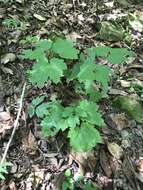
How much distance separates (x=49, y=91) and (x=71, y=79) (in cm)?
36

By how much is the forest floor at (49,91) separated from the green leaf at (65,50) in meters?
0.60

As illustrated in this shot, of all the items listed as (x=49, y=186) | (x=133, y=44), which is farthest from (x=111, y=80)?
(x=49, y=186)

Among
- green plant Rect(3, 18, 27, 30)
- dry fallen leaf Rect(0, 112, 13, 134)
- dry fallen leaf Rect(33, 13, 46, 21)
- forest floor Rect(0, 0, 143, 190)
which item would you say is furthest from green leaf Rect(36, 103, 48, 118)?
dry fallen leaf Rect(33, 13, 46, 21)

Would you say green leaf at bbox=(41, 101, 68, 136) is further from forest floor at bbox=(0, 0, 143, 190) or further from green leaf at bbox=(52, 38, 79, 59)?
→ green leaf at bbox=(52, 38, 79, 59)

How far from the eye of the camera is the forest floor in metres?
3.14

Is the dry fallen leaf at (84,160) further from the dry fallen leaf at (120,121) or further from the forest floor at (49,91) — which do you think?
the dry fallen leaf at (120,121)

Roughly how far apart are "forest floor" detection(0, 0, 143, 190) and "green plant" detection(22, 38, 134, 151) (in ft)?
0.68

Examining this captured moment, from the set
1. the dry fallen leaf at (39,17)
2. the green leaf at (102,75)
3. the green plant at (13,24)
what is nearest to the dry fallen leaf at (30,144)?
the green leaf at (102,75)

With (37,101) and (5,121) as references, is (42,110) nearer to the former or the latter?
(37,101)

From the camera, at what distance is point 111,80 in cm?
395

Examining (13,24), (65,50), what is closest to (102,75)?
(65,50)

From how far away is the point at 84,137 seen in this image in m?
2.97

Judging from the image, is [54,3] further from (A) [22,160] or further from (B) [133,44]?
(A) [22,160]

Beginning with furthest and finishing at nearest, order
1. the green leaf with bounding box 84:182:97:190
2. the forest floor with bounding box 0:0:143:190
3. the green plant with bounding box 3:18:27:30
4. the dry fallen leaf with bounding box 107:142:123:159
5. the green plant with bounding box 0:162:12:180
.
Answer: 1. the green plant with bounding box 3:18:27:30
2. the dry fallen leaf with bounding box 107:142:123:159
3. the forest floor with bounding box 0:0:143:190
4. the green leaf with bounding box 84:182:97:190
5. the green plant with bounding box 0:162:12:180
